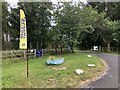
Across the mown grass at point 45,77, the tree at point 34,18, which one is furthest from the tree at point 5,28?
the mown grass at point 45,77

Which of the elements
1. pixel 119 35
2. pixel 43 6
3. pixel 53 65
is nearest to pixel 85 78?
pixel 53 65

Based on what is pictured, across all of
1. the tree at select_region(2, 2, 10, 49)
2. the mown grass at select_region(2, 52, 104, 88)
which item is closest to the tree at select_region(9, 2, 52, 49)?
the tree at select_region(2, 2, 10, 49)

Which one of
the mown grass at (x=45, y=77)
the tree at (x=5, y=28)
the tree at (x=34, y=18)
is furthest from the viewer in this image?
the tree at (x=34, y=18)

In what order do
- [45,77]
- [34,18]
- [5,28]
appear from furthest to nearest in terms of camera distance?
[34,18] < [5,28] < [45,77]

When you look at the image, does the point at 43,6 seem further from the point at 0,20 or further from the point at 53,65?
the point at 53,65

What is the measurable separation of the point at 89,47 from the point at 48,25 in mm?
17666

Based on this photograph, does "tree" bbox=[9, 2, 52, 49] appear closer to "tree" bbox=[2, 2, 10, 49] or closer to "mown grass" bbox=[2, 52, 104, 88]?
"tree" bbox=[2, 2, 10, 49]

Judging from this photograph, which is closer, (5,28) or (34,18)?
(5,28)

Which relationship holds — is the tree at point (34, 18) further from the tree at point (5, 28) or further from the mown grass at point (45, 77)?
the mown grass at point (45, 77)

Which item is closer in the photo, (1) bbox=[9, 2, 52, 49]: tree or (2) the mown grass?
(2) the mown grass

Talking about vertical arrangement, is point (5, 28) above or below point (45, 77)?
above

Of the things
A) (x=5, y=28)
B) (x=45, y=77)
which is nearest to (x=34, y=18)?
Result: (x=5, y=28)

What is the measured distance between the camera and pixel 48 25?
24.0 m

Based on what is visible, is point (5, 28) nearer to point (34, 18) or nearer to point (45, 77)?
point (34, 18)
